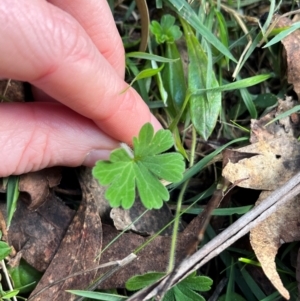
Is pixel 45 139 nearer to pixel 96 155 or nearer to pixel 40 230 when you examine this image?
pixel 96 155

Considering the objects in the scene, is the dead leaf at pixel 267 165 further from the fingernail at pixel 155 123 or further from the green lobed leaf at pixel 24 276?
the green lobed leaf at pixel 24 276

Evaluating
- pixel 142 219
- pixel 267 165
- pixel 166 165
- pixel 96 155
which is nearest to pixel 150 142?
pixel 166 165

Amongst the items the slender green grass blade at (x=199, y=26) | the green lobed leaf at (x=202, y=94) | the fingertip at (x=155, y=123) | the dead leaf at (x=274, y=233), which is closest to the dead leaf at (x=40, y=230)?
the fingertip at (x=155, y=123)

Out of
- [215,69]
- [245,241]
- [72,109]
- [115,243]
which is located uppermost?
[72,109]

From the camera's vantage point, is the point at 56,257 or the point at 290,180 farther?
the point at 56,257

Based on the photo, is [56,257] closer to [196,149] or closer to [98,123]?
[98,123]

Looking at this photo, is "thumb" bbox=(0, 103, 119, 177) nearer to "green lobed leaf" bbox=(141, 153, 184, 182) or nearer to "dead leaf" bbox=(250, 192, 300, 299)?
"green lobed leaf" bbox=(141, 153, 184, 182)

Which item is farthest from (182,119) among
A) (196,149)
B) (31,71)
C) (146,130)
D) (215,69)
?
(31,71)
